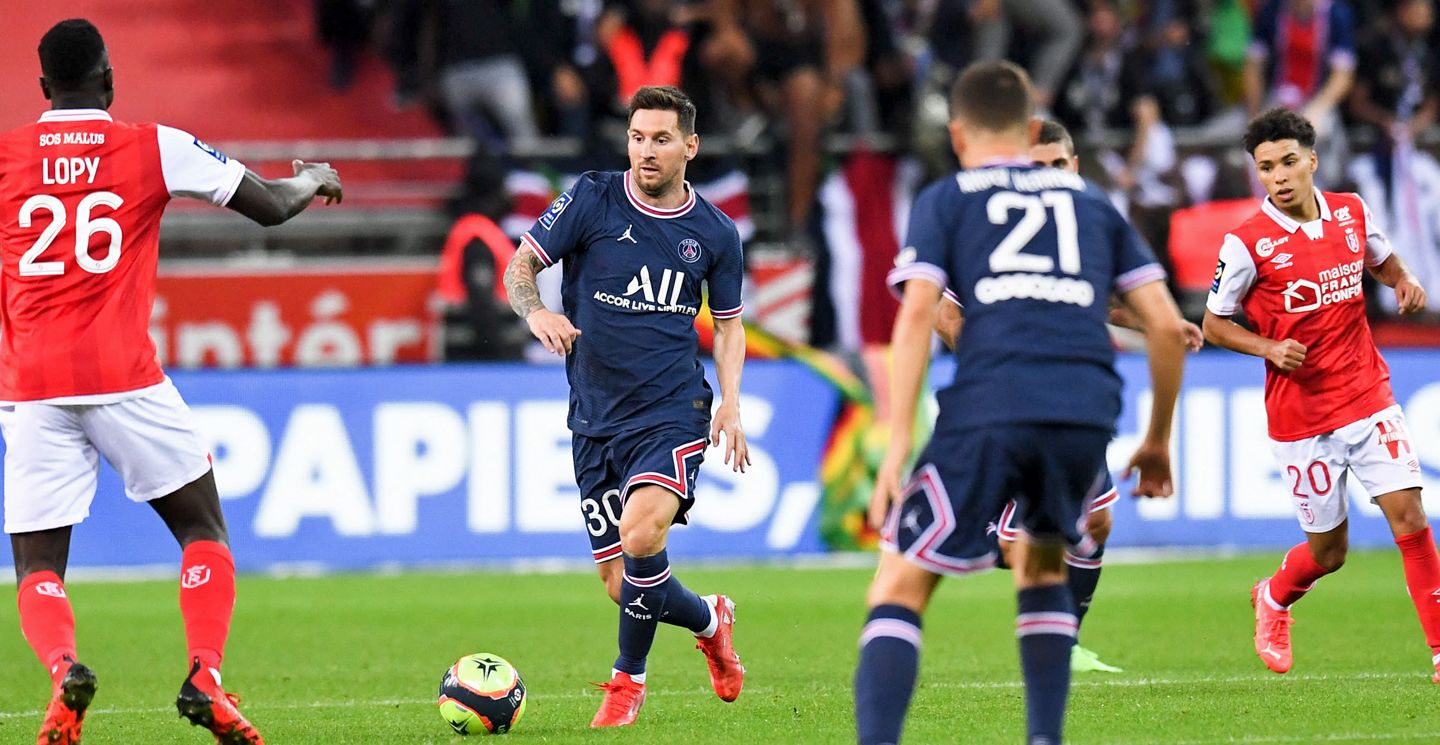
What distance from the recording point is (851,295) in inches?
639

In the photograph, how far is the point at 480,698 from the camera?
6820 mm

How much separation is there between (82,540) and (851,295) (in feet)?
21.9

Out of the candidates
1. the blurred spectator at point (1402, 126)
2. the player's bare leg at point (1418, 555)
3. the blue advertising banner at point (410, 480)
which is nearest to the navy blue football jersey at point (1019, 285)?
the player's bare leg at point (1418, 555)

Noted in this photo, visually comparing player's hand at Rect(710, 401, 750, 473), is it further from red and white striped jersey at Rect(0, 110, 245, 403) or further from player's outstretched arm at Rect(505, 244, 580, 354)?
red and white striped jersey at Rect(0, 110, 245, 403)

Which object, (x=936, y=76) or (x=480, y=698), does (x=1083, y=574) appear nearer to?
(x=480, y=698)

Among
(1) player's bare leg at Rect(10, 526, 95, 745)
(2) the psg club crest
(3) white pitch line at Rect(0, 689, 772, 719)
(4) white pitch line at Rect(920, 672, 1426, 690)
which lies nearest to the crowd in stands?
(4) white pitch line at Rect(920, 672, 1426, 690)

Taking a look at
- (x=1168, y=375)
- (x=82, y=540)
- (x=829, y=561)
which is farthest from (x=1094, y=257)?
(x=82, y=540)

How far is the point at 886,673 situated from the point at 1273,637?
3.77 m

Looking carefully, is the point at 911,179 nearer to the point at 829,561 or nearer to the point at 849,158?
the point at 849,158

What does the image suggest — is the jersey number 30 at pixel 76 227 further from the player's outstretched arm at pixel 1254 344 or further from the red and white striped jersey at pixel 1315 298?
the red and white striped jersey at pixel 1315 298

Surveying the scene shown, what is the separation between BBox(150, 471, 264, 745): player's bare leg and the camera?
5848mm

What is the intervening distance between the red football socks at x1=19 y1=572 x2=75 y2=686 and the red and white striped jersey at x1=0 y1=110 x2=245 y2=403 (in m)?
0.61

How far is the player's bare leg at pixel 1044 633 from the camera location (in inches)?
207

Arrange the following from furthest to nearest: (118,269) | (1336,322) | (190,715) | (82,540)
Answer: (82,540) < (1336,322) < (118,269) < (190,715)
